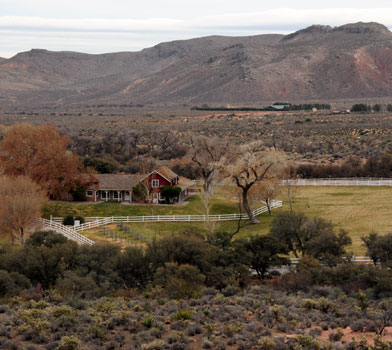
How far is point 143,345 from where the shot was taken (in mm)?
13984

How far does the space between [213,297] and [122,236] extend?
54.0 ft

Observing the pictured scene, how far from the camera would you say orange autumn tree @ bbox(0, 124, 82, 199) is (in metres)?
46.2

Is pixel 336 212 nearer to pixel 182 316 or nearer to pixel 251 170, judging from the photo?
pixel 251 170

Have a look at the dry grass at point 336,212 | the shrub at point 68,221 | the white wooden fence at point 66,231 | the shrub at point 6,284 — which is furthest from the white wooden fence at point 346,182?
the shrub at point 6,284

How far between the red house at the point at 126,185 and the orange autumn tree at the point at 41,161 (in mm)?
1500

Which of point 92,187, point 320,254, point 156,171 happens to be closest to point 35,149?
point 92,187

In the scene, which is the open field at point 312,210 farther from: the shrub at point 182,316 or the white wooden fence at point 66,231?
the shrub at point 182,316

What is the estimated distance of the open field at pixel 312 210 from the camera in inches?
1492

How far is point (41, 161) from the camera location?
46.9 meters

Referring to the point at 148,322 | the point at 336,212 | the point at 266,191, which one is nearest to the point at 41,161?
the point at 266,191

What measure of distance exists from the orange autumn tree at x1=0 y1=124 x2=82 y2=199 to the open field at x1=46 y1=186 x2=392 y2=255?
226 centimetres

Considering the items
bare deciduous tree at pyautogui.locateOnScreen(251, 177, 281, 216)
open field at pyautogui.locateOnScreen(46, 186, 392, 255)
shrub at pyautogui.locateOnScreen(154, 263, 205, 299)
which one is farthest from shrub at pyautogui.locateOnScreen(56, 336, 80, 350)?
bare deciduous tree at pyautogui.locateOnScreen(251, 177, 281, 216)

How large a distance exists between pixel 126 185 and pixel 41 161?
6.54 meters

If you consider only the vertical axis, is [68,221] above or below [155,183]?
below
